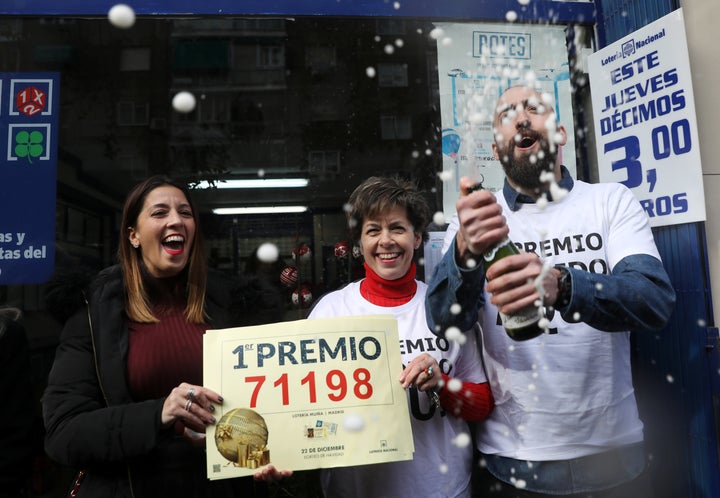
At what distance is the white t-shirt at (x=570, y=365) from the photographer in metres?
1.91

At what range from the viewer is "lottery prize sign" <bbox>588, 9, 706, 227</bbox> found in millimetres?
2596

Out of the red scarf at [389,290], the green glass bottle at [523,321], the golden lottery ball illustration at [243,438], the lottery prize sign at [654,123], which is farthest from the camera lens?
the lottery prize sign at [654,123]

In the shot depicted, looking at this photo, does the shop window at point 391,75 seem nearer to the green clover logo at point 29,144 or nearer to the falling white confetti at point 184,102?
the falling white confetti at point 184,102

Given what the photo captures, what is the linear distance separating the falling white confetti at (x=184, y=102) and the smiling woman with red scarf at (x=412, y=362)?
1.82 meters

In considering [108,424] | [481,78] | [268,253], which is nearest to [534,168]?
[481,78]

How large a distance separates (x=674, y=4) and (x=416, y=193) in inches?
68.6

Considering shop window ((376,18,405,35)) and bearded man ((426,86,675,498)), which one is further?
shop window ((376,18,405,35))

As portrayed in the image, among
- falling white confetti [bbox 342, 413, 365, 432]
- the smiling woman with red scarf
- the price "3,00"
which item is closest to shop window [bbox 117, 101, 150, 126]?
the smiling woman with red scarf

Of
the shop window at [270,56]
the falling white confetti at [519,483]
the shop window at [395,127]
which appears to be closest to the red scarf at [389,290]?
the falling white confetti at [519,483]

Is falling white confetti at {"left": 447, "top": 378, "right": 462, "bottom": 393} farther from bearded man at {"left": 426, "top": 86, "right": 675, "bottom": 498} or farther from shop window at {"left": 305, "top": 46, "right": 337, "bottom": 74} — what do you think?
shop window at {"left": 305, "top": 46, "right": 337, "bottom": 74}

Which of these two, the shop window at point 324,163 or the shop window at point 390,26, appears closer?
the shop window at point 390,26

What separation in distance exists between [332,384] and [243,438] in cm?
32

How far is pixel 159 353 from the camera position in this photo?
1.91 metres

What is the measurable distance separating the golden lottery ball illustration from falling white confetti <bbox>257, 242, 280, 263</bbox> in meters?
1.69
